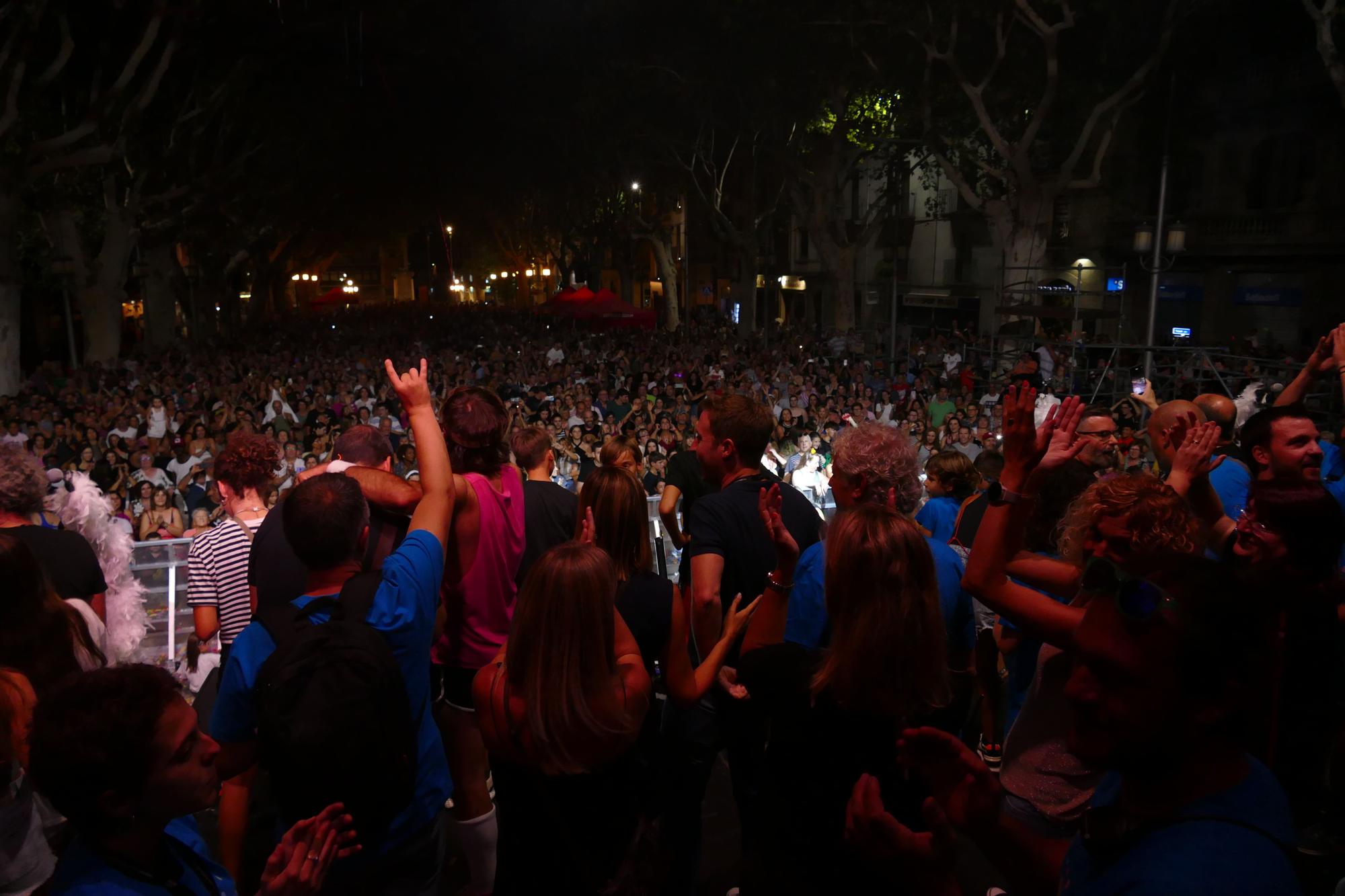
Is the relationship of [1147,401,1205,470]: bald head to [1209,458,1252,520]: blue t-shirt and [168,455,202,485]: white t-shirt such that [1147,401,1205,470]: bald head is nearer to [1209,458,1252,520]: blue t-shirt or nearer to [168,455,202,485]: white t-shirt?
[1209,458,1252,520]: blue t-shirt

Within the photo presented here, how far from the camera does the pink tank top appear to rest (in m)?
3.11

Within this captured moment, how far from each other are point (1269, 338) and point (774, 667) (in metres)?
23.6

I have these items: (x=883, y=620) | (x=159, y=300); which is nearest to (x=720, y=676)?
(x=883, y=620)

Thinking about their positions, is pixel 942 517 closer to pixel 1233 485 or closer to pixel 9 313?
pixel 1233 485

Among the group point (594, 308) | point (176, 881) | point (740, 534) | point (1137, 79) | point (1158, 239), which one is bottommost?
point (176, 881)

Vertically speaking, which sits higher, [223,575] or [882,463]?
[882,463]

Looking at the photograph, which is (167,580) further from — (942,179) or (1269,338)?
(942,179)

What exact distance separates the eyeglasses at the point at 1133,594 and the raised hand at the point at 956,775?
376 millimetres

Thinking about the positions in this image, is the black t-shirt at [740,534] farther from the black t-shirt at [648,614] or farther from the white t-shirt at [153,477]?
the white t-shirt at [153,477]

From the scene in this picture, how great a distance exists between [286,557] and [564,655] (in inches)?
50.7

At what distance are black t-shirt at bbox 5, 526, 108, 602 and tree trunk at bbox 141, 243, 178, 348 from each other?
82.2ft

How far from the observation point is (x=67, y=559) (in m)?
3.02

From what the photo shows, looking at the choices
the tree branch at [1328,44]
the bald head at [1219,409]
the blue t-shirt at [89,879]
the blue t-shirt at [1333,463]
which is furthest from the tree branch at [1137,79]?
the blue t-shirt at [89,879]

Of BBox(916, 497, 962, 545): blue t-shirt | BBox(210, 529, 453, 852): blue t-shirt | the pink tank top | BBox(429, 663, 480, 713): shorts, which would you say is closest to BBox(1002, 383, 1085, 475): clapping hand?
BBox(210, 529, 453, 852): blue t-shirt
